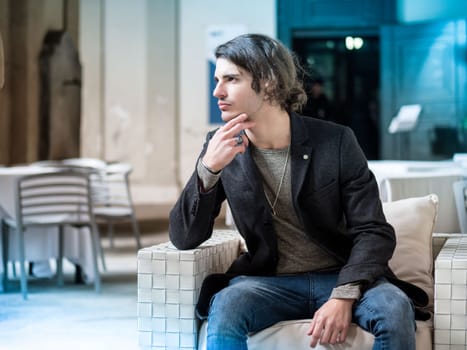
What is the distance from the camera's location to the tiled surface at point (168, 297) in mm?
2234

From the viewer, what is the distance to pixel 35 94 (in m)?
9.47

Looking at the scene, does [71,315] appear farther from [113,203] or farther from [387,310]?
[387,310]

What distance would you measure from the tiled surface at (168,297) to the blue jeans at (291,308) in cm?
11

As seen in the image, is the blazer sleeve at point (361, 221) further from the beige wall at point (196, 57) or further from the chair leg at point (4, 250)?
the beige wall at point (196, 57)

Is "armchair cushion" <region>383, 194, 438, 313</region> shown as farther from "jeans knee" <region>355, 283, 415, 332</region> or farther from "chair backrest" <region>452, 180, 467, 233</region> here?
"chair backrest" <region>452, 180, 467, 233</region>

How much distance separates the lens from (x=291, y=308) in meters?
2.19

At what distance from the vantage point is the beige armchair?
208cm

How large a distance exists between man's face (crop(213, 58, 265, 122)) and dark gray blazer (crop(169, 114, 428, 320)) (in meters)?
0.14

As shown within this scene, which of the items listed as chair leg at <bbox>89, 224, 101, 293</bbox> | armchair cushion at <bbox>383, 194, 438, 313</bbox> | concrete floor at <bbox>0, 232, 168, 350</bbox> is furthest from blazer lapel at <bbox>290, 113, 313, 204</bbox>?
chair leg at <bbox>89, 224, 101, 293</bbox>

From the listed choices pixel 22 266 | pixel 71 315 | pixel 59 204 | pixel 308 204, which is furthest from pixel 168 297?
pixel 59 204

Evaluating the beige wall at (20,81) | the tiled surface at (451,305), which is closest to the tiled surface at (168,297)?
the tiled surface at (451,305)

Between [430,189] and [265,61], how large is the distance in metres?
2.02

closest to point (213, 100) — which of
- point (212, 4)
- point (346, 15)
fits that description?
point (212, 4)

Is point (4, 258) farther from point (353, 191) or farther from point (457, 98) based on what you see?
point (457, 98)
